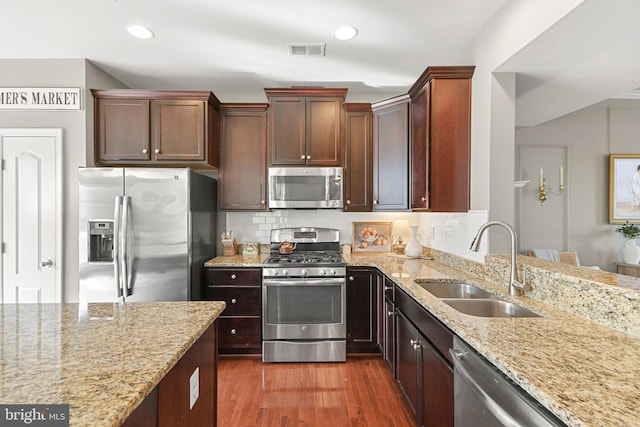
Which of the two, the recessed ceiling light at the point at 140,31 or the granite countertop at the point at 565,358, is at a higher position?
the recessed ceiling light at the point at 140,31

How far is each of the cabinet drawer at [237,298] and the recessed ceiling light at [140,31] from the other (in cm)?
214

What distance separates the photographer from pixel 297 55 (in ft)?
8.99

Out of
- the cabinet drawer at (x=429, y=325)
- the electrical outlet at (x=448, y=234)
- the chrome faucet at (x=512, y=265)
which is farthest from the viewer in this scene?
the electrical outlet at (x=448, y=234)

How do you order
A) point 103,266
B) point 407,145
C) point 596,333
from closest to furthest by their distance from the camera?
point 596,333 < point 103,266 < point 407,145

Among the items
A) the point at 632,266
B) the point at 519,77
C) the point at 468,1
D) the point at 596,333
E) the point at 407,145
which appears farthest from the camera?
the point at 632,266

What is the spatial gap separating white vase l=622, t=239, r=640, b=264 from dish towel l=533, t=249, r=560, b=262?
2.76 feet

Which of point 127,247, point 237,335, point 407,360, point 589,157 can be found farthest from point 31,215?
point 589,157

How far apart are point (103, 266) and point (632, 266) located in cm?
542

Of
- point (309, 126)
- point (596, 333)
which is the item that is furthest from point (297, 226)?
point (596, 333)

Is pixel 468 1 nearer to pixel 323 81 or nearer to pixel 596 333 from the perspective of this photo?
pixel 323 81

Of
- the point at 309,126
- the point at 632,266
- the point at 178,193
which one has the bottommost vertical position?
the point at 632,266

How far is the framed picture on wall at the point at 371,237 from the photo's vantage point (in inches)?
142

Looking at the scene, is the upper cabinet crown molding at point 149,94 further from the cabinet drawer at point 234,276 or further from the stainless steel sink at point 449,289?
the stainless steel sink at point 449,289


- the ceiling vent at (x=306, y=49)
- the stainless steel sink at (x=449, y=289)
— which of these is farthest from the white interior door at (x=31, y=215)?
the stainless steel sink at (x=449, y=289)
